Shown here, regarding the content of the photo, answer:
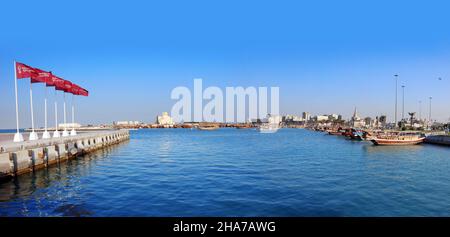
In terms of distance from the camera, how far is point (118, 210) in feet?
46.7

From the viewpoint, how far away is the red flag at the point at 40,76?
34850 millimetres

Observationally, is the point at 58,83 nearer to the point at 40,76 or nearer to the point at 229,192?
the point at 40,76

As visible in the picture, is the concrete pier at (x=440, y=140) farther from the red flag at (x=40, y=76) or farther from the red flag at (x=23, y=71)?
the red flag at (x=23, y=71)

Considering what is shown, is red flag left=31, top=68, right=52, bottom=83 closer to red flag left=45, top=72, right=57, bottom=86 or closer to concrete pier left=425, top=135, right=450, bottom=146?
red flag left=45, top=72, right=57, bottom=86

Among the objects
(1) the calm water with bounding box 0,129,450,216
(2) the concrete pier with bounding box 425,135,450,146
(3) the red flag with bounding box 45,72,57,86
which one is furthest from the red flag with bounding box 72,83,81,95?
(2) the concrete pier with bounding box 425,135,450,146

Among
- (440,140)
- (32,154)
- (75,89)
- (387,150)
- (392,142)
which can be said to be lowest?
(387,150)

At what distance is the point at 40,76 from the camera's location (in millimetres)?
36531

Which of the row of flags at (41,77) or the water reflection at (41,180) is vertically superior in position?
the row of flags at (41,77)

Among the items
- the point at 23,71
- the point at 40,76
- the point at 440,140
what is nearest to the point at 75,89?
the point at 40,76

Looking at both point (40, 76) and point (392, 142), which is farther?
point (392, 142)

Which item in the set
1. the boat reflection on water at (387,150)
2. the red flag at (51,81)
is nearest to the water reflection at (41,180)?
the red flag at (51,81)

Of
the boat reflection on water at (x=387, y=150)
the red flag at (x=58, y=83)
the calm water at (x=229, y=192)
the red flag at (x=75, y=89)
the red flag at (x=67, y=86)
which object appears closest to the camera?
the calm water at (x=229, y=192)
